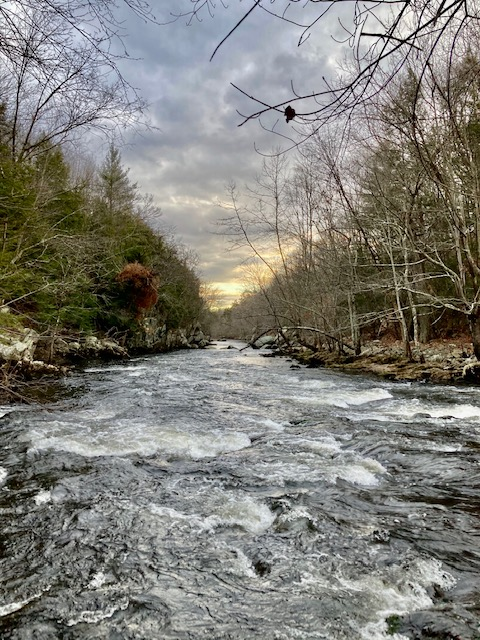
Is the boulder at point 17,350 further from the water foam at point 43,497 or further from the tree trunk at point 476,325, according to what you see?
the tree trunk at point 476,325

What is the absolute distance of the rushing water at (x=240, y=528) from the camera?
2.37 meters

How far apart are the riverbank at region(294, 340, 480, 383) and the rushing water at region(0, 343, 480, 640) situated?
448 cm

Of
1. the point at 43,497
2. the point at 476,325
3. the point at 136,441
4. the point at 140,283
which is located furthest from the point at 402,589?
the point at 140,283

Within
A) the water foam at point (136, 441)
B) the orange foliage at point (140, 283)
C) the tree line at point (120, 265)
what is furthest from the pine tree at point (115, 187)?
the water foam at point (136, 441)

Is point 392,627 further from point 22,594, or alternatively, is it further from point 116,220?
point 116,220

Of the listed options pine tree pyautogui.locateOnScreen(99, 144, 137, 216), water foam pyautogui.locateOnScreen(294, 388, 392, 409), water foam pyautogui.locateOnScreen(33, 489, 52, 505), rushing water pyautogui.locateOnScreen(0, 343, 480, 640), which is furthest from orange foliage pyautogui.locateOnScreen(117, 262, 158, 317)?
water foam pyautogui.locateOnScreen(33, 489, 52, 505)

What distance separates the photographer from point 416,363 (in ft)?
43.6

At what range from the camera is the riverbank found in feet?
36.7

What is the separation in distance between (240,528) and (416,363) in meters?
11.5

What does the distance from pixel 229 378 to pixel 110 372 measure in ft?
14.3

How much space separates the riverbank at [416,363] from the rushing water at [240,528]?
4481 millimetres

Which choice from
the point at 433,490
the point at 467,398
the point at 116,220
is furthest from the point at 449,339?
the point at 116,220

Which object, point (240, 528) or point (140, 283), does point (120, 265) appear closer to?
point (140, 283)

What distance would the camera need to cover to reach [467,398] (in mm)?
8547
